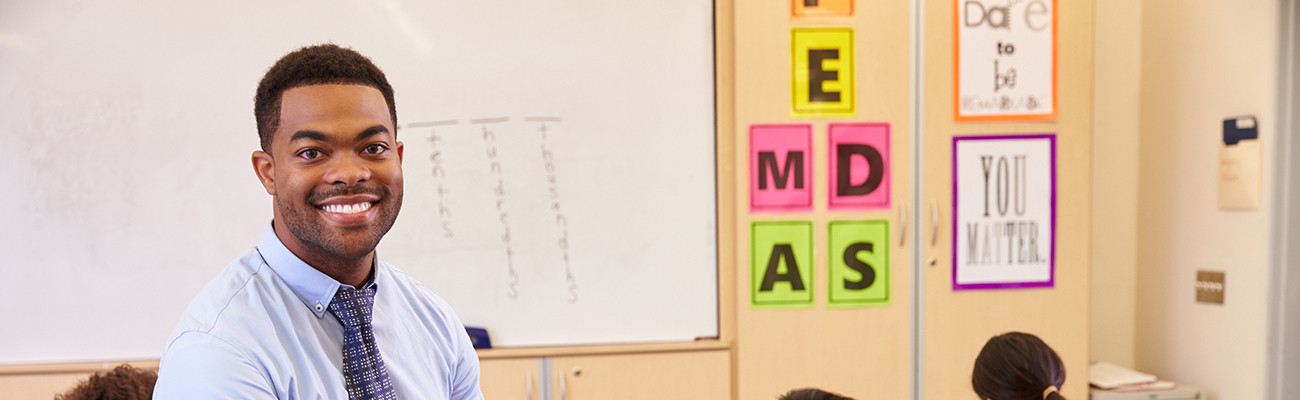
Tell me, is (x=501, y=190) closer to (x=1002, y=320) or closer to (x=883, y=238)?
(x=883, y=238)

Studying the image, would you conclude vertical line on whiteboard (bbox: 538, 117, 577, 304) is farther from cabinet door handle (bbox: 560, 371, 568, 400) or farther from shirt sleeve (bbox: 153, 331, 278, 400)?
shirt sleeve (bbox: 153, 331, 278, 400)

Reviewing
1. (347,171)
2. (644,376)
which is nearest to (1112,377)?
(644,376)

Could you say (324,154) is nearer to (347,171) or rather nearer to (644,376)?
(347,171)

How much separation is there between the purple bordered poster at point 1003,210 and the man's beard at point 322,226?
1741mm

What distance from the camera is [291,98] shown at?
85 centimetres

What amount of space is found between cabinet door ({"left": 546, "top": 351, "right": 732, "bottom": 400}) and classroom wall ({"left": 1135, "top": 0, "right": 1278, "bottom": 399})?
5.38ft

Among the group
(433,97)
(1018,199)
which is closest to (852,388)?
(1018,199)

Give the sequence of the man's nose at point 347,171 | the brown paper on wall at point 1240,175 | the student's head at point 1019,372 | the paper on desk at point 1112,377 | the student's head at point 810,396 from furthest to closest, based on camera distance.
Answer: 1. the paper on desk at point 1112,377
2. the brown paper on wall at point 1240,175
3. the student's head at point 1019,372
4. the student's head at point 810,396
5. the man's nose at point 347,171

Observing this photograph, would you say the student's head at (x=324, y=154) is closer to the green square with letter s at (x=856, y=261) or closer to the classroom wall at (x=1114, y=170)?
the green square with letter s at (x=856, y=261)

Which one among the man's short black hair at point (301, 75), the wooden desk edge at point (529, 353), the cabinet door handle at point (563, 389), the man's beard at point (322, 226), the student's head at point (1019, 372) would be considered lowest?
the cabinet door handle at point (563, 389)

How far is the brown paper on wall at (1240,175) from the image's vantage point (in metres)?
2.08

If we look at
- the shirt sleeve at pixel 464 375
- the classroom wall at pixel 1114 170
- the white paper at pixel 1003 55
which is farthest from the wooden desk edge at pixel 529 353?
the classroom wall at pixel 1114 170

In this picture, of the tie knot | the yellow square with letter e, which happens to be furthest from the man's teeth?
the yellow square with letter e

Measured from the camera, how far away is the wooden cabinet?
6.62 ft
